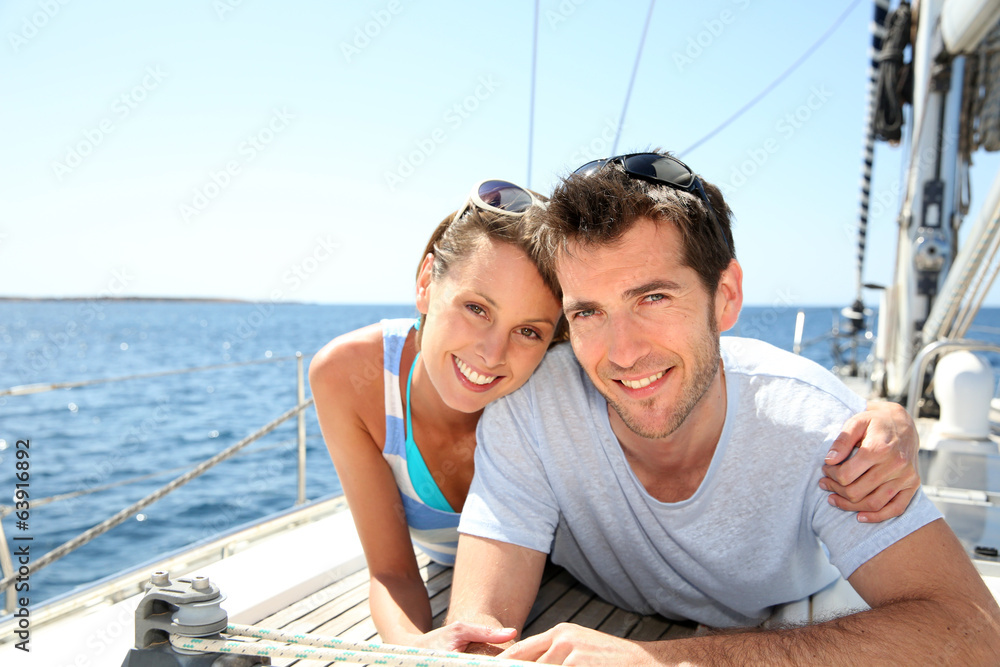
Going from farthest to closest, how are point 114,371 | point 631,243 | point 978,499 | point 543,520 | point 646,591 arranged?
point 114,371 → point 978,499 → point 646,591 → point 543,520 → point 631,243

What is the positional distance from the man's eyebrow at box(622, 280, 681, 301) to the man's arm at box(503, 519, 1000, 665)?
0.81 metres

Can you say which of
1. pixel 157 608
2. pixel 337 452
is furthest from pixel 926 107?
pixel 157 608

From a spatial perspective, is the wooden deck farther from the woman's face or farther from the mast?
the mast

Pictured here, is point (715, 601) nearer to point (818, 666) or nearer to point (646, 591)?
point (646, 591)

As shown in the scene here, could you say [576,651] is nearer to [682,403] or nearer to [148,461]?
[682,403]

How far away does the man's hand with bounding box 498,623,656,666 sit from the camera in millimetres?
1426

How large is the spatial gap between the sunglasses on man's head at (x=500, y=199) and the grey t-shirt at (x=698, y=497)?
518 mm

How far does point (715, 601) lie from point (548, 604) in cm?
56

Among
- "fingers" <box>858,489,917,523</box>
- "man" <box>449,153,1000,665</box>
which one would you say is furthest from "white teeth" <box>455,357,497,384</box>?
→ "fingers" <box>858,489,917,523</box>

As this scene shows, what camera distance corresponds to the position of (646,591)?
82.3 inches

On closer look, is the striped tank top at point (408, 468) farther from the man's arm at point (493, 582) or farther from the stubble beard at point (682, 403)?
the stubble beard at point (682, 403)

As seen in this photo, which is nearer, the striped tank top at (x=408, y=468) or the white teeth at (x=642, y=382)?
the white teeth at (x=642, y=382)

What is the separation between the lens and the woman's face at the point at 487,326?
1963 millimetres

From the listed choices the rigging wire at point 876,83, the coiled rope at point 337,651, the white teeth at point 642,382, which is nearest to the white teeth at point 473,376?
the white teeth at point 642,382
